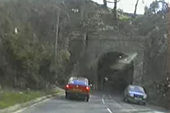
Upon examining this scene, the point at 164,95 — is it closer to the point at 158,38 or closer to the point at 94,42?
the point at 158,38

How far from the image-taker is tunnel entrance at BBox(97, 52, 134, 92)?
90.4 m

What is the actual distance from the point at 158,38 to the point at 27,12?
71.4 ft

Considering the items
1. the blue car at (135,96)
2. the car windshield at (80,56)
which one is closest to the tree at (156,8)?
the car windshield at (80,56)

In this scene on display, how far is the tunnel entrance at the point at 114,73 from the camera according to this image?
90.4 metres

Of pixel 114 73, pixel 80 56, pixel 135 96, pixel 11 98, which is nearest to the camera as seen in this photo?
pixel 11 98

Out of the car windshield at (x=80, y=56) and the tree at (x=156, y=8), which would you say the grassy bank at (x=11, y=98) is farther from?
the tree at (x=156, y=8)

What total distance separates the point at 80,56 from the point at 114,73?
24.3 meters

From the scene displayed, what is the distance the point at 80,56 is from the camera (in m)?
75.6

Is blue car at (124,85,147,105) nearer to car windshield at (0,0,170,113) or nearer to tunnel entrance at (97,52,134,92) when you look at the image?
car windshield at (0,0,170,113)

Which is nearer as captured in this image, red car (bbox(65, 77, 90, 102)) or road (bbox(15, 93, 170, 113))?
road (bbox(15, 93, 170, 113))

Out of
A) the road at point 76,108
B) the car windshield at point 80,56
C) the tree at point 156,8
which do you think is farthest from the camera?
the tree at point 156,8

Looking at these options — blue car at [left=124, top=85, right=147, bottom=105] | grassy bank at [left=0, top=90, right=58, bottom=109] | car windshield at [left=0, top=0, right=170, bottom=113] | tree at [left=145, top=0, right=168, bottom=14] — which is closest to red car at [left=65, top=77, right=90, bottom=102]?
car windshield at [left=0, top=0, right=170, bottom=113]

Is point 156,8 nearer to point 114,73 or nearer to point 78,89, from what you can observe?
point 114,73

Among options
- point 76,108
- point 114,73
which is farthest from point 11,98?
point 114,73
